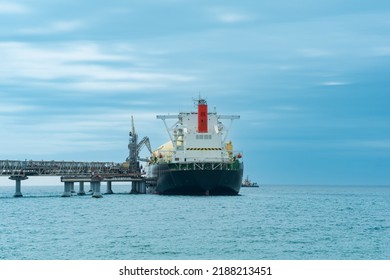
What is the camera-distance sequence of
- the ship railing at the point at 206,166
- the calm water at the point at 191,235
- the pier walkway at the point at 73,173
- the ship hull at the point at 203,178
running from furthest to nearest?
the pier walkway at the point at 73,173 < the ship railing at the point at 206,166 < the ship hull at the point at 203,178 < the calm water at the point at 191,235

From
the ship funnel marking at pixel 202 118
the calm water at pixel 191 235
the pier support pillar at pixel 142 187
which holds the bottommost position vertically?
the calm water at pixel 191 235

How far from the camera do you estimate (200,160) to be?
105 m

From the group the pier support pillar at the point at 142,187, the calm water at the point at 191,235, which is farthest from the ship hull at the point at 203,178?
the pier support pillar at the point at 142,187

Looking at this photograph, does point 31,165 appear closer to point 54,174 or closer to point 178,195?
point 54,174

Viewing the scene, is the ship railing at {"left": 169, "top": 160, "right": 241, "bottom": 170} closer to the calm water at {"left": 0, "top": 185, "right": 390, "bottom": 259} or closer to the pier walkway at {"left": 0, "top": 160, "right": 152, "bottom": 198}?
the pier walkway at {"left": 0, "top": 160, "right": 152, "bottom": 198}

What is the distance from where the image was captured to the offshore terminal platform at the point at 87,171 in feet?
378

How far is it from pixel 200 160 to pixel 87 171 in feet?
111

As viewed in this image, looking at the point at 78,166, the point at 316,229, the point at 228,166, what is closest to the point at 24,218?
the point at 316,229

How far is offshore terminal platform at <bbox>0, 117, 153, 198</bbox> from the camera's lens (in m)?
115

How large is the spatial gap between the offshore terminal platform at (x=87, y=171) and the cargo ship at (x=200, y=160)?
10948 mm

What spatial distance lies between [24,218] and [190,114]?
161 ft

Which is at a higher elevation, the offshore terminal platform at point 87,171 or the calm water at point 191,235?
the offshore terminal platform at point 87,171

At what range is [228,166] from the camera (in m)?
104

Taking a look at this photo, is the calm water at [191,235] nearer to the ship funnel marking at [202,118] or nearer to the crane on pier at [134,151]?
the ship funnel marking at [202,118]
